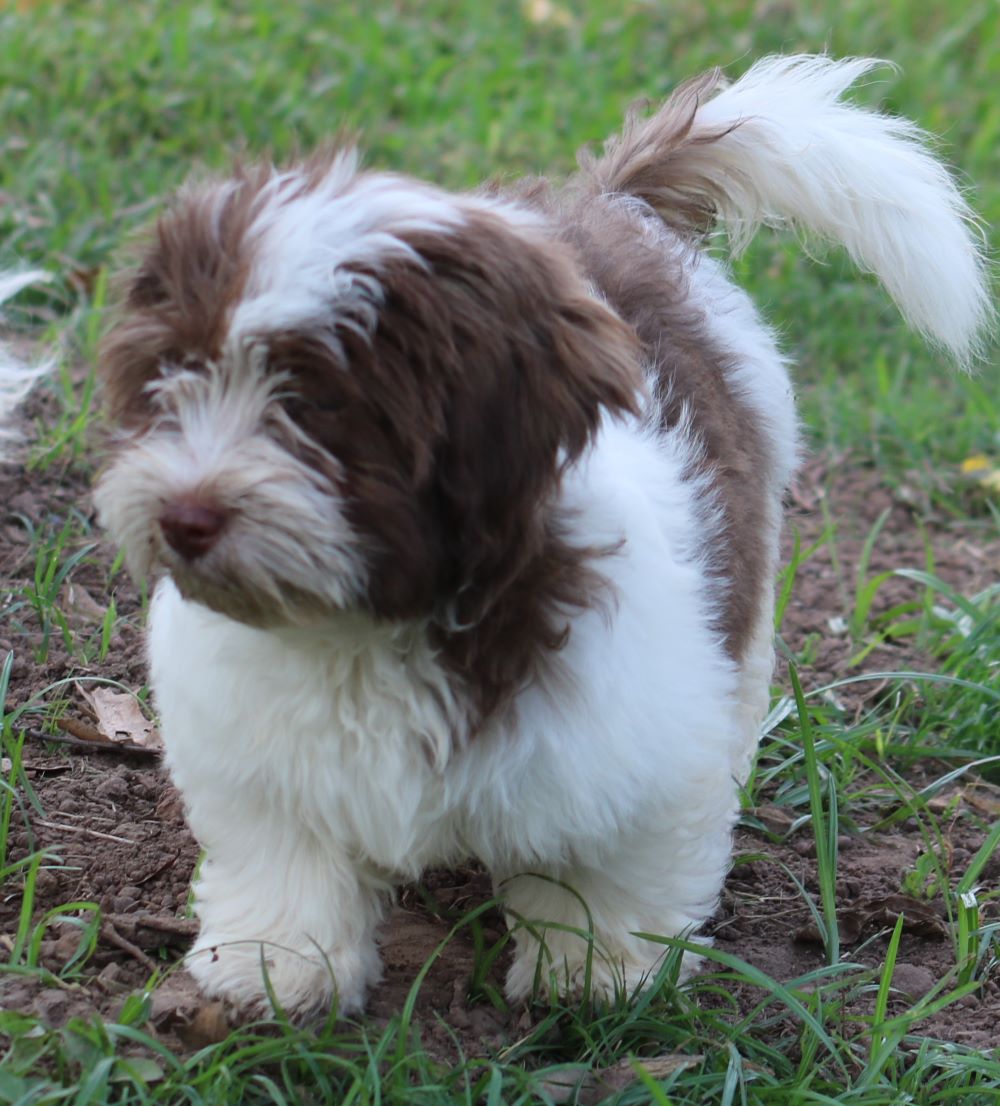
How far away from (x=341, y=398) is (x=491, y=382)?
0.75 feet

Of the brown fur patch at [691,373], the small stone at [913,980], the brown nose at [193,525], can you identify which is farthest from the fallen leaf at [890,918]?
the brown nose at [193,525]

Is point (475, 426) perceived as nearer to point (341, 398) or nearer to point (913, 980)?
point (341, 398)

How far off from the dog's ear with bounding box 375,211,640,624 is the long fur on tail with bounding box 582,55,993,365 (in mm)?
1394

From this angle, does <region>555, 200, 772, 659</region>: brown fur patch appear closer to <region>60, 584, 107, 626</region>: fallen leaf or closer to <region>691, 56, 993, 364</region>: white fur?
<region>691, 56, 993, 364</region>: white fur

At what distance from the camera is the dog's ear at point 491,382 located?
7.64 feet

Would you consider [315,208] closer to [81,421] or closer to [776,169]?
[776,169]

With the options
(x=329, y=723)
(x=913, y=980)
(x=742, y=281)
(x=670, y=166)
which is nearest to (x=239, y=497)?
(x=329, y=723)

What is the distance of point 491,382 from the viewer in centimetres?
238

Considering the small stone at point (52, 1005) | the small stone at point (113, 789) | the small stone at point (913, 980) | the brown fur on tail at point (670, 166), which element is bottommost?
the small stone at point (113, 789)

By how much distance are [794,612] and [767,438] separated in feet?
3.73

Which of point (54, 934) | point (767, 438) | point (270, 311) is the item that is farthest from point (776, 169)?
point (54, 934)

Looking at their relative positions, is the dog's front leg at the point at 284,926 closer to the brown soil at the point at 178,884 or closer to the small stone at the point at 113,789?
the brown soil at the point at 178,884

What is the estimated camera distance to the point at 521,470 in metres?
2.42

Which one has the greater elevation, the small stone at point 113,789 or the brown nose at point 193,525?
the brown nose at point 193,525
